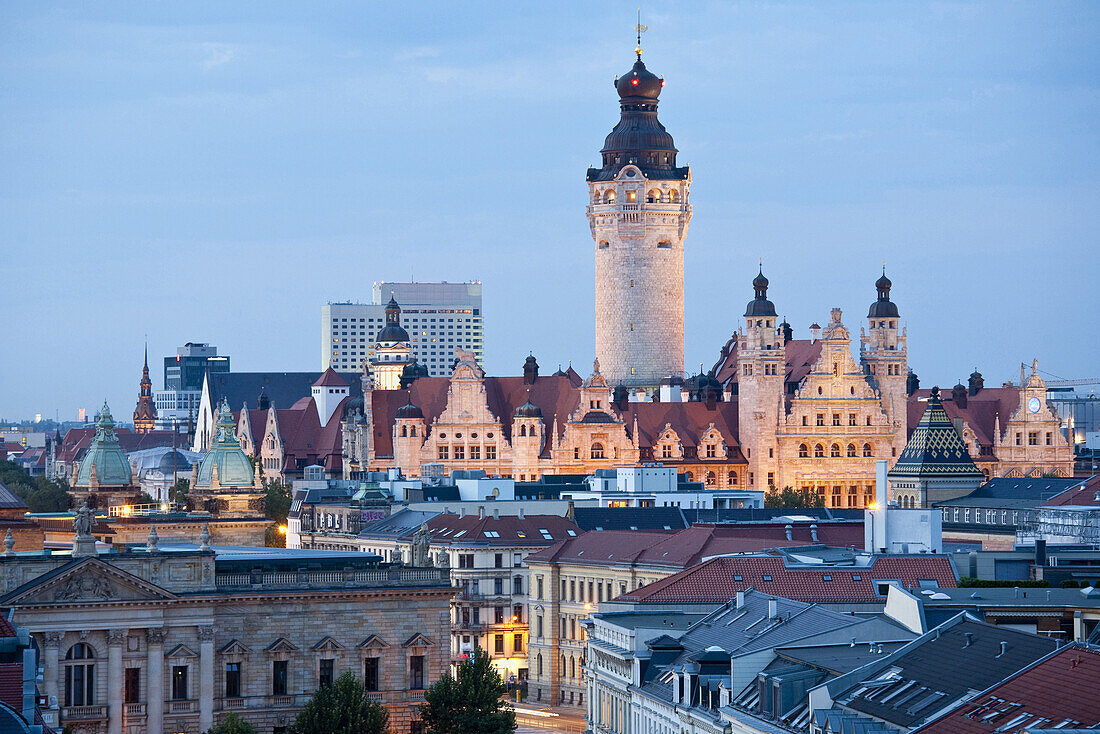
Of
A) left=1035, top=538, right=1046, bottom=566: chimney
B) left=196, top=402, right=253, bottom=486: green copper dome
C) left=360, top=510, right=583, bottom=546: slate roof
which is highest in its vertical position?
left=196, top=402, right=253, bottom=486: green copper dome

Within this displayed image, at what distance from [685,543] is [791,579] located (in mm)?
25065

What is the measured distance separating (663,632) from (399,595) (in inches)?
498

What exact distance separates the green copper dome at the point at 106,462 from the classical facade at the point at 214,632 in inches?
2705

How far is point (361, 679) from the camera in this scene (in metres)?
105

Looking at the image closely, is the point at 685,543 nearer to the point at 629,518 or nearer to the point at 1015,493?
the point at 629,518

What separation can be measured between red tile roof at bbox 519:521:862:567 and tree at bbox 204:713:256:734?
4051cm

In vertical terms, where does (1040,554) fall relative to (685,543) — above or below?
below

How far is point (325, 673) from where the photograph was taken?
105 meters

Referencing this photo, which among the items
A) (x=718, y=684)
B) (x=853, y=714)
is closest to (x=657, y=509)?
(x=718, y=684)

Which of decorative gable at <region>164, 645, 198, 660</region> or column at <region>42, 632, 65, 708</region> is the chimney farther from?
column at <region>42, 632, 65, 708</region>

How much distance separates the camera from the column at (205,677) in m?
102

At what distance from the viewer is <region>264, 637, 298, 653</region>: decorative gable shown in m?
104

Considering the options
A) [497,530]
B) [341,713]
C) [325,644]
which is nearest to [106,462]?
[497,530]

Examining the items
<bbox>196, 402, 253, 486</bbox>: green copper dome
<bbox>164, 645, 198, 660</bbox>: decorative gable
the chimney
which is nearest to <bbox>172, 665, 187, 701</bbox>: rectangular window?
<bbox>164, 645, 198, 660</bbox>: decorative gable
